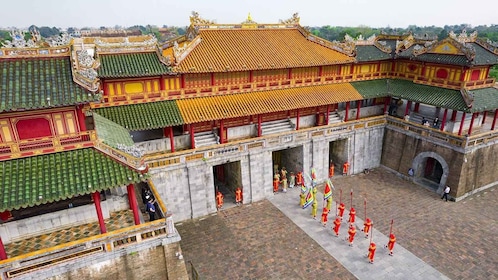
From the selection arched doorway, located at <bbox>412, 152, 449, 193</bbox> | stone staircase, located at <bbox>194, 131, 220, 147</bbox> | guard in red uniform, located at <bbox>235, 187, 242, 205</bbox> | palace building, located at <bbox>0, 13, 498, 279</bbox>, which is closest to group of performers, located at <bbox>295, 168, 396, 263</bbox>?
palace building, located at <bbox>0, 13, 498, 279</bbox>

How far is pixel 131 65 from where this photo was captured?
18125 millimetres

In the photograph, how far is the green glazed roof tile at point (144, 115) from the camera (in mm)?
17617

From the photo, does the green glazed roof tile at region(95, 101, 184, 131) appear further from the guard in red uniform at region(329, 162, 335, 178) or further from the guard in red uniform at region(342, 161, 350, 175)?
the guard in red uniform at region(342, 161, 350, 175)

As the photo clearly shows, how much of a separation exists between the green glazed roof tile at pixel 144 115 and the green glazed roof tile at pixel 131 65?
6.35ft

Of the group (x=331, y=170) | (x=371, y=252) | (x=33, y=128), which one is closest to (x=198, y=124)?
(x=33, y=128)

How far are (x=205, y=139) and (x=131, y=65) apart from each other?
651cm

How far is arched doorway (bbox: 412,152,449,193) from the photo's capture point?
74.1 feet

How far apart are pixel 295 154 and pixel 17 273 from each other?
17.9 meters

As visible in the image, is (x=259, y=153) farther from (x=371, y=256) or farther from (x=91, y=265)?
(x=91, y=265)

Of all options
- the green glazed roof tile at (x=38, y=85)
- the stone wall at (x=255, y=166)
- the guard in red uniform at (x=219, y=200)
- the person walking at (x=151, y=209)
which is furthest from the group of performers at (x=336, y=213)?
the green glazed roof tile at (x=38, y=85)

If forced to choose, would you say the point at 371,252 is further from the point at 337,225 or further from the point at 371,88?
the point at 371,88

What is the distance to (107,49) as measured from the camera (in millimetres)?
18172

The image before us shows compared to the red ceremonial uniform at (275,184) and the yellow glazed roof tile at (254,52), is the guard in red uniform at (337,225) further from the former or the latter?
the yellow glazed roof tile at (254,52)

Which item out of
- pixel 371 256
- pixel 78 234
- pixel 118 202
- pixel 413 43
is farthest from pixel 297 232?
pixel 413 43
